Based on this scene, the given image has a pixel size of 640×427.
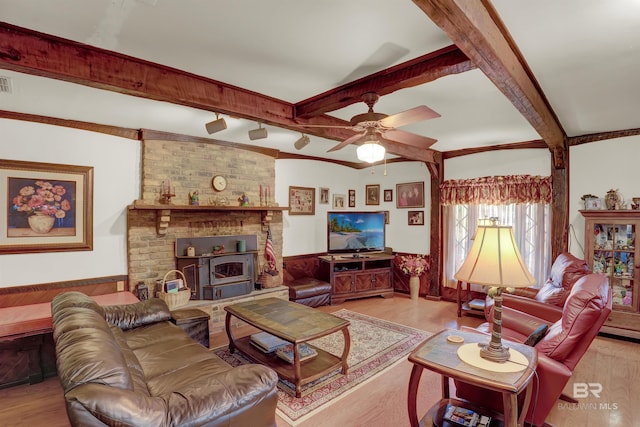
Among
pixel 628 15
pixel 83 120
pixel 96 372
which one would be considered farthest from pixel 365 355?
pixel 83 120

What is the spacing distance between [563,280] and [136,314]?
14.0 ft

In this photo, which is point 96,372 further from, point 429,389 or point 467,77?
point 467,77

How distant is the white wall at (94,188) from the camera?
3.34m

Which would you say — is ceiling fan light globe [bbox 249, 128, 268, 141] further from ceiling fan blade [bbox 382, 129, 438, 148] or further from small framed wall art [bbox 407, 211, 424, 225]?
small framed wall art [bbox 407, 211, 424, 225]

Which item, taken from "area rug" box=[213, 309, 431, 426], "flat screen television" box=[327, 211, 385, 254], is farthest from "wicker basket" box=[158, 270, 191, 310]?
"flat screen television" box=[327, 211, 385, 254]

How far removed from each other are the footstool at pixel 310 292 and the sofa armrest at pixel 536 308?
8.58 ft

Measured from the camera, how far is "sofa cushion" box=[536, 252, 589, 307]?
10.9 ft

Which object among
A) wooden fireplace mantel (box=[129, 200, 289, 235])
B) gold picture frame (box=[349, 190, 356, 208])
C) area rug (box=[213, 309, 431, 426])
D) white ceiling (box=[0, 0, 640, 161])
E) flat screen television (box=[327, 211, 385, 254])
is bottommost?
area rug (box=[213, 309, 431, 426])

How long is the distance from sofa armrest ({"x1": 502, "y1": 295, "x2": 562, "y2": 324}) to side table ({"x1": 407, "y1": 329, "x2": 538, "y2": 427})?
1311mm

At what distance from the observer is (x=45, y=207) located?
351cm

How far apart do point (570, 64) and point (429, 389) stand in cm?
271

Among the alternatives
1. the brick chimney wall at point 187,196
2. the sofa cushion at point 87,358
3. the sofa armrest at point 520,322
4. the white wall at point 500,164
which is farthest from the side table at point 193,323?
the white wall at point 500,164

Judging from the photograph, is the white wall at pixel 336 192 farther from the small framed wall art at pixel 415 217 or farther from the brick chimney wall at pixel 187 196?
the brick chimney wall at pixel 187 196

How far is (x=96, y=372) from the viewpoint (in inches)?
58.7
